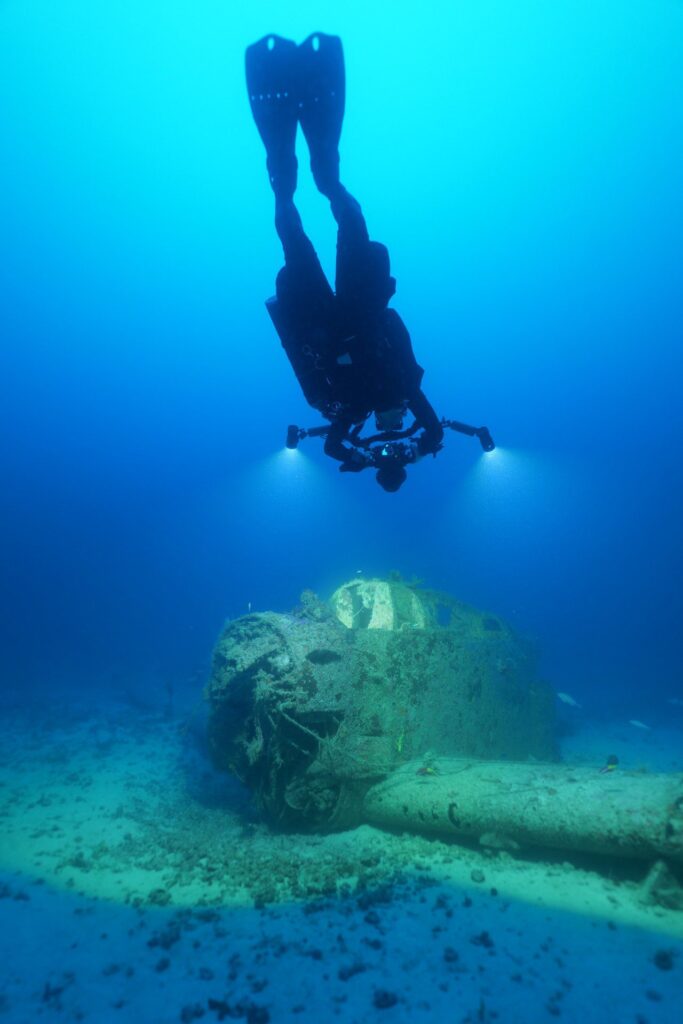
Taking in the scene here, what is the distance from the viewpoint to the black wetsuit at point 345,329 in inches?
173

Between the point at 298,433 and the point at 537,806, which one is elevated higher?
the point at 298,433

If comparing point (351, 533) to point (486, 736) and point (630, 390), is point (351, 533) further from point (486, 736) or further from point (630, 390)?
point (486, 736)

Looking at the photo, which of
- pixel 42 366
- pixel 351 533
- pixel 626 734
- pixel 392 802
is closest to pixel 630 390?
pixel 351 533

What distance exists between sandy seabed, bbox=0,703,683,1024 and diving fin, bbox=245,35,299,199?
7289 millimetres

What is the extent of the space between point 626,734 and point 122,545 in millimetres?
82219

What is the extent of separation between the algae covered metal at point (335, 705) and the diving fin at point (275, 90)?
5718 mm

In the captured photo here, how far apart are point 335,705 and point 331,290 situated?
16.7 feet

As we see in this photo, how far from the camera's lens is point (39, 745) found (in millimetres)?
11867

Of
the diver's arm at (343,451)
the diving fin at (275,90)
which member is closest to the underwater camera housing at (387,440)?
the diver's arm at (343,451)

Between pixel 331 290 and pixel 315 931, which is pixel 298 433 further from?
pixel 315 931

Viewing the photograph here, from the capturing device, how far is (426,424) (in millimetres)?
5844

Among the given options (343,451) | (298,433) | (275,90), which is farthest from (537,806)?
(275,90)

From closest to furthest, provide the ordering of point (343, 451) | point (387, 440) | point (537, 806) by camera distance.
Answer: point (537, 806)
point (343, 451)
point (387, 440)

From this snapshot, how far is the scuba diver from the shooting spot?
13.2 feet
